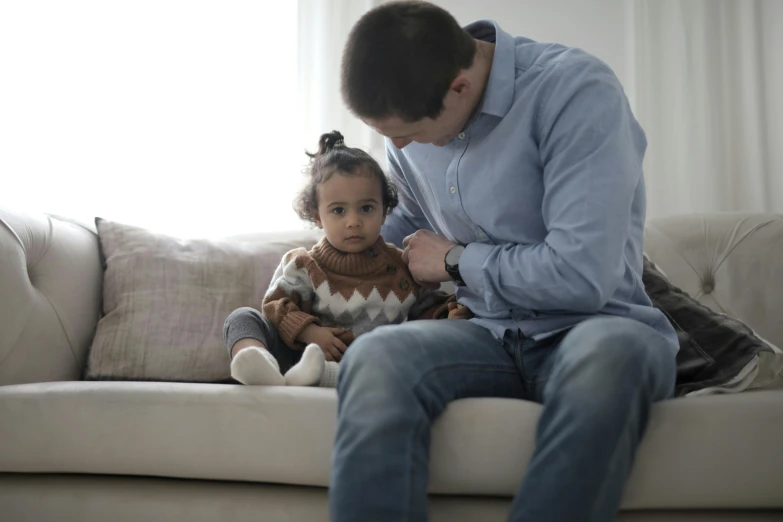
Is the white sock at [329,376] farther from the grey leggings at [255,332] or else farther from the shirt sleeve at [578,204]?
the shirt sleeve at [578,204]

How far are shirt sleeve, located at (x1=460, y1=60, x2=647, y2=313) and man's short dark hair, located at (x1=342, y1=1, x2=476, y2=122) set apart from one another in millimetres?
195

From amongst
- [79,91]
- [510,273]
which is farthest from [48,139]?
[510,273]

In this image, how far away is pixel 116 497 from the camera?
1307mm

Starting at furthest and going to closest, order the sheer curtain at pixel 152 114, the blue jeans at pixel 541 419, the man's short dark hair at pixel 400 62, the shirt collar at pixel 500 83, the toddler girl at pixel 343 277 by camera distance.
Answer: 1. the sheer curtain at pixel 152 114
2. the toddler girl at pixel 343 277
3. the shirt collar at pixel 500 83
4. the man's short dark hair at pixel 400 62
5. the blue jeans at pixel 541 419

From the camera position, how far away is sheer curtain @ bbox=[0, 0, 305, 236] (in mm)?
2525

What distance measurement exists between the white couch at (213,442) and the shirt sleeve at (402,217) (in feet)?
1.64

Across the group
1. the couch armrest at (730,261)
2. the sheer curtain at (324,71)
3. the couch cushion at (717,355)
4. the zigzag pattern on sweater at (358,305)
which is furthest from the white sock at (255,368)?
the sheer curtain at (324,71)

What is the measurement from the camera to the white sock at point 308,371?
134 centimetres

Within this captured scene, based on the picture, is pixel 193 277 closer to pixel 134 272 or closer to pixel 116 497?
pixel 134 272

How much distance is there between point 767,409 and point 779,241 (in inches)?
32.0

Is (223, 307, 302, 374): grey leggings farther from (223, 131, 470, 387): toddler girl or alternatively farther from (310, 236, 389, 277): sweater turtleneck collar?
(310, 236, 389, 277): sweater turtleneck collar

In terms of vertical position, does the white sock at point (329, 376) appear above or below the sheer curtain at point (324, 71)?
below

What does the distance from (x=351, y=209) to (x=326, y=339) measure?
275mm

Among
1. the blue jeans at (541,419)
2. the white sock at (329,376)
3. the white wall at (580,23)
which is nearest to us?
the blue jeans at (541,419)
